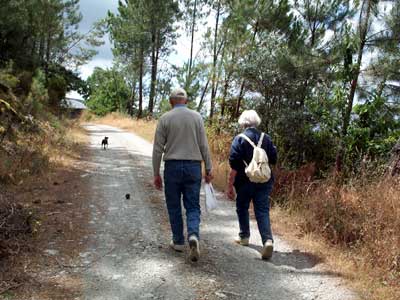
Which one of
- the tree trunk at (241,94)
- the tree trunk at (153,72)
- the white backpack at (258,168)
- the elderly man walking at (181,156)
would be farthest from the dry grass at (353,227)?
the tree trunk at (153,72)

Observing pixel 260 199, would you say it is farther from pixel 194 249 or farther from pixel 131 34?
pixel 131 34

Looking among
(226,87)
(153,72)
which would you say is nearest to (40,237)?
(226,87)

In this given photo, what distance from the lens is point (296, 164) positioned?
10148 millimetres

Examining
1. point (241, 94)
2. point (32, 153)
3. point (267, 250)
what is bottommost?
point (267, 250)

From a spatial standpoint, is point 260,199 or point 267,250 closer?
point 267,250

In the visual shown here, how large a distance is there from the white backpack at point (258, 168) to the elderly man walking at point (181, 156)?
1.65 ft

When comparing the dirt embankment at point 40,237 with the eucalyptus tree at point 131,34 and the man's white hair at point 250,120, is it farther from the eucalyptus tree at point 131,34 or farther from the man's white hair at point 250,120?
the eucalyptus tree at point 131,34

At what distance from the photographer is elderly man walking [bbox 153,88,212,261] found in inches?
180

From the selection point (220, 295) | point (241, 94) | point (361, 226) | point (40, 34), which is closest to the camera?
point (220, 295)

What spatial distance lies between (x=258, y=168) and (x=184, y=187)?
0.89m

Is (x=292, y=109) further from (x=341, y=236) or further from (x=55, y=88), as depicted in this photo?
(x=55, y=88)

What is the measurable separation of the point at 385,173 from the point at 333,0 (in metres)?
6.55

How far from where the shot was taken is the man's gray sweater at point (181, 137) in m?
4.58

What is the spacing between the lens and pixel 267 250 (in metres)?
4.68
